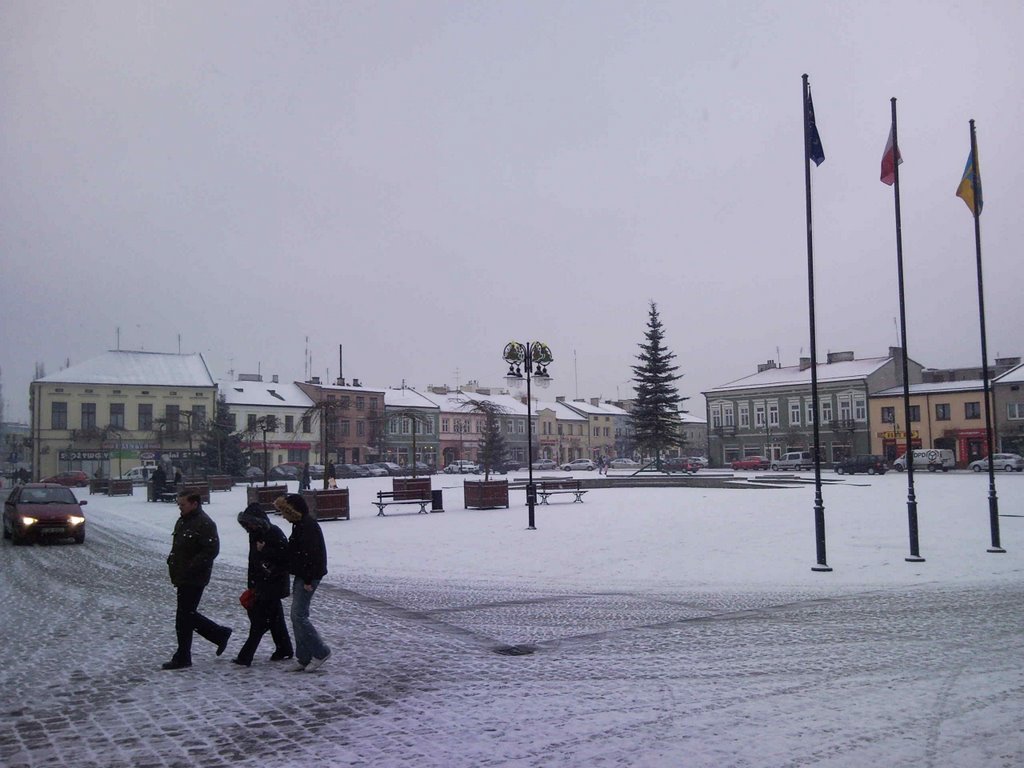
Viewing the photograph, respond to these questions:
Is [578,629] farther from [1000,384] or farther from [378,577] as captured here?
[1000,384]

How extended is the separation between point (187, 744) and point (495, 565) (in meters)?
9.36

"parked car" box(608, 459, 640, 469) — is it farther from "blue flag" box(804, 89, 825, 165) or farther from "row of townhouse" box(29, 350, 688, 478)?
"blue flag" box(804, 89, 825, 165)

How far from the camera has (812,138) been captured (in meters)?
14.2

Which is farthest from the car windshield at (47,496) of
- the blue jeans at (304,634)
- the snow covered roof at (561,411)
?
the snow covered roof at (561,411)

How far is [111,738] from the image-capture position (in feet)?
18.6

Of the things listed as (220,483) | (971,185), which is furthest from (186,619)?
(220,483)

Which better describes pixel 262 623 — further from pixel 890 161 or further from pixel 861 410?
pixel 861 410

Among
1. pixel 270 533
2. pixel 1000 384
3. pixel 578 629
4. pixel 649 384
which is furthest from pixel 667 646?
pixel 1000 384

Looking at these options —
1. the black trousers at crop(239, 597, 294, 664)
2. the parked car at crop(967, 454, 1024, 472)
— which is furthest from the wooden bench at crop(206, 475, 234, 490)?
the parked car at crop(967, 454, 1024, 472)

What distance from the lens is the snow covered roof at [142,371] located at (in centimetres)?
6819

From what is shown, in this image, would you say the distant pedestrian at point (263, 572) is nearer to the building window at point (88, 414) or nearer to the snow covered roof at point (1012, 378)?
the snow covered roof at point (1012, 378)

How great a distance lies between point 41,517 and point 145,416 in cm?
5403

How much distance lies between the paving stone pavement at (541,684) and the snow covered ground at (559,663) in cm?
3

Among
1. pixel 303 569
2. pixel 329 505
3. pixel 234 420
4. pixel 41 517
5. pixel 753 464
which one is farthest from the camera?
pixel 234 420
